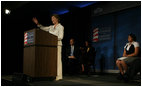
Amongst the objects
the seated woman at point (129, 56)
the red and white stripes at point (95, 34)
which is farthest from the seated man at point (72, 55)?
the seated woman at point (129, 56)

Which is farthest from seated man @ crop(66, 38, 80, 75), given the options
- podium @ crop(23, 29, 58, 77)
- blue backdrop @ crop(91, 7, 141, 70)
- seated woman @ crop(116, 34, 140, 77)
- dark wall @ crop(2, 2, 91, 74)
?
podium @ crop(23, 29, 58, 77)

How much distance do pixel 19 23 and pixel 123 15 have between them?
339cm

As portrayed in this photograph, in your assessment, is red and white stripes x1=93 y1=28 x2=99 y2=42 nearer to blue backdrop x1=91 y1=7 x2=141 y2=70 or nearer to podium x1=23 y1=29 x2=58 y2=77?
blue backdrop x1=91 y1=7 x2=141 y2=70

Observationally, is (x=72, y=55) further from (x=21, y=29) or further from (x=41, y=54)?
(x=41, y=54)

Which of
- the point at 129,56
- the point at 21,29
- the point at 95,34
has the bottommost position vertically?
the point at 129,56

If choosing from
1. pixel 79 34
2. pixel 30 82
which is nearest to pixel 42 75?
pixel 30 82

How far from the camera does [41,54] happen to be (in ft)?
10.4

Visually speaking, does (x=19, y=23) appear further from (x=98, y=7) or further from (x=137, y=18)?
(x=137, y=18)

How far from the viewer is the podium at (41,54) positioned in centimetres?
310

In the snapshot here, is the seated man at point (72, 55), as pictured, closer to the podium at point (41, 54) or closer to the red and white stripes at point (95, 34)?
the red and white stripes at point (95, 34)

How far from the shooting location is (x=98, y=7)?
6.92 meters

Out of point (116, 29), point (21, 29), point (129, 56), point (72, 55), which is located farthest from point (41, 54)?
point (116, 29)

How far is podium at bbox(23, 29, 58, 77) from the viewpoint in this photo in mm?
3102

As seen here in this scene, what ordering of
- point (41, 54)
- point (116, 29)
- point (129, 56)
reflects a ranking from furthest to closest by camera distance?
point (116, 29) < point (129, 56) < point (41, 54)
